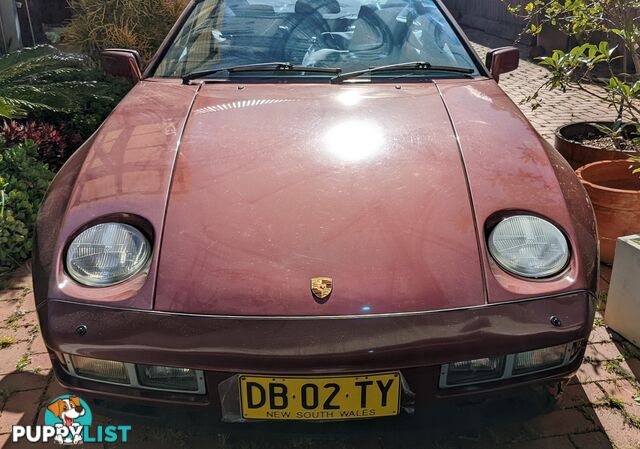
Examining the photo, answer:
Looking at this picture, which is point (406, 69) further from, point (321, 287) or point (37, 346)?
point (37, 346)

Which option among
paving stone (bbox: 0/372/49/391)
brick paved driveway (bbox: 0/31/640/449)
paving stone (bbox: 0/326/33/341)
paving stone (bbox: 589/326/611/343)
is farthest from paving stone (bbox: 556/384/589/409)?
paving stone (bbox: 0/326/33/341)

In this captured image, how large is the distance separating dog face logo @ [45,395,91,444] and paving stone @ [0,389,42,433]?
0.27ft

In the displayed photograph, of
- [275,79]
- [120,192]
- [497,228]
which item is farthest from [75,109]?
[497,228]

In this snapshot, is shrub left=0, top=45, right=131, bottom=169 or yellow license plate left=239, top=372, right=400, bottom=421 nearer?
yellow license plate left=239, top=372, right=400, bottom=421

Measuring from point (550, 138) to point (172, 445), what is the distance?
430cm

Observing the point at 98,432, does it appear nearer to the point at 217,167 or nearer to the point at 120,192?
the point at 120,192

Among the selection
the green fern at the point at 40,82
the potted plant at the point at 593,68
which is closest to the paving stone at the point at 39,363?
the green fern at the point at 40,82

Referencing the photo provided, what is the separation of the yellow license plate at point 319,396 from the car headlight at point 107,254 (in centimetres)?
48

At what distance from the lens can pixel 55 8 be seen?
781 cm

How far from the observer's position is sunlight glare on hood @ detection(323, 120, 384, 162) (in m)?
2.01

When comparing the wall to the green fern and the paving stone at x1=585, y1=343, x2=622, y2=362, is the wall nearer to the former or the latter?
the green fern

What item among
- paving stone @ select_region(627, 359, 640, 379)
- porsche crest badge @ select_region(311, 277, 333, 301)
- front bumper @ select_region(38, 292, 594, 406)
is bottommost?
paving stone @ select_region(627, 359, 640, 379)

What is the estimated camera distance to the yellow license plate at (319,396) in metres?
1.59

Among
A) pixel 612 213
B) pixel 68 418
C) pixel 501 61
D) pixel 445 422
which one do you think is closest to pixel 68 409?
pixel 68 418
